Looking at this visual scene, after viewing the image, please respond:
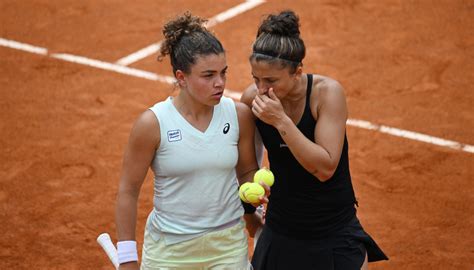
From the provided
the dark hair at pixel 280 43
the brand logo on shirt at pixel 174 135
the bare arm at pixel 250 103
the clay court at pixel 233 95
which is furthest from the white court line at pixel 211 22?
the brand logo on shirt at pixel 174 135

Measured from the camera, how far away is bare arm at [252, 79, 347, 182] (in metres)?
4.86

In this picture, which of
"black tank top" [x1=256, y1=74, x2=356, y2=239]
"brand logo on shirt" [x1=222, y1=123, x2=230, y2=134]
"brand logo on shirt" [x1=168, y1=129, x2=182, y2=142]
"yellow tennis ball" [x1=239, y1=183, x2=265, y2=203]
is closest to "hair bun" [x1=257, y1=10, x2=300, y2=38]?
"black tank top" [x1=256, y1=74, x2=356, y2=239]

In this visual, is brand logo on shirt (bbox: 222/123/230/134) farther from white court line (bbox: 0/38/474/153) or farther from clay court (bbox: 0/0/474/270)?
white court line (bbox: 0/38/474/153)

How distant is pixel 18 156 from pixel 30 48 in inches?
112

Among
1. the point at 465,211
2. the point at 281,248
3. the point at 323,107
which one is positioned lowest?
the point at 465,211

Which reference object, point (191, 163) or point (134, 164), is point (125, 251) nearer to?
point (134, 164)

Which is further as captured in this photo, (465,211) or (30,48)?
(30,48)

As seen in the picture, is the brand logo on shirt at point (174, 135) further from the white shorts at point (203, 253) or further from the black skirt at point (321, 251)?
the black skirt at point (321, 251)

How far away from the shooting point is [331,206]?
5223 millimetres

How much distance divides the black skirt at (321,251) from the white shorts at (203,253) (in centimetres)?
34

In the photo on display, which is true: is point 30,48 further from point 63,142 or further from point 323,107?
point 323,107

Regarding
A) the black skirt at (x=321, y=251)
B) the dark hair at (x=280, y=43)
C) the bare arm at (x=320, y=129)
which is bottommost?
the black skirt at (x=321, y=251)

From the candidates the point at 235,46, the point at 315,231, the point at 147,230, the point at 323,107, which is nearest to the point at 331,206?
the point at 315,231

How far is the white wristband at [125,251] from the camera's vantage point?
16.5ft
